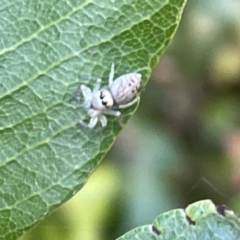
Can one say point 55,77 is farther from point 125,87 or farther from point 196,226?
point 196,226

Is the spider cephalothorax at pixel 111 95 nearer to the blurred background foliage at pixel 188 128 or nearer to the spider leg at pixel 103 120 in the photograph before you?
the spider leg at pixel 103 120

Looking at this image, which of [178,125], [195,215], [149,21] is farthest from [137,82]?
[178,125]

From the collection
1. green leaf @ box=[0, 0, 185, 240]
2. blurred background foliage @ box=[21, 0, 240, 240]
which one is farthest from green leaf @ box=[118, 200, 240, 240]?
blurred background foliage @ box=[21, 0, 240, 240]

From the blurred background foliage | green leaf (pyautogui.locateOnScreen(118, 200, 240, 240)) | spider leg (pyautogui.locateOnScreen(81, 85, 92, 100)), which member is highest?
spider leg (pyautogui.locateOnScreen(81, 85, 92, 100))

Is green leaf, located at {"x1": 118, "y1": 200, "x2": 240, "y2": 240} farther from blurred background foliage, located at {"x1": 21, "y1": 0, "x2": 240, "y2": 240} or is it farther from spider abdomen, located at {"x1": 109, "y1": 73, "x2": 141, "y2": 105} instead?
blurred background foliage, located at {"x1": 21, "y1": 0, "x2": 240, "y2": 240}

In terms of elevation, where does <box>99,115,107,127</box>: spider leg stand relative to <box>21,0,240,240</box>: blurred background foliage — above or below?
above

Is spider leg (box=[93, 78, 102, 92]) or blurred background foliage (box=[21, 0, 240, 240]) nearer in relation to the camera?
spider leg (box=[93, 78, 102, 92])

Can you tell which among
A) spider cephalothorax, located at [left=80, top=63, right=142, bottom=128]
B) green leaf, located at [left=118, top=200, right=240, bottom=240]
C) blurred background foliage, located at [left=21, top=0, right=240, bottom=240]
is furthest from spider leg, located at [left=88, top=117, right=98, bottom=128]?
blurred background foliage, located at [left=21, top=0, right=240, bottom=240]
